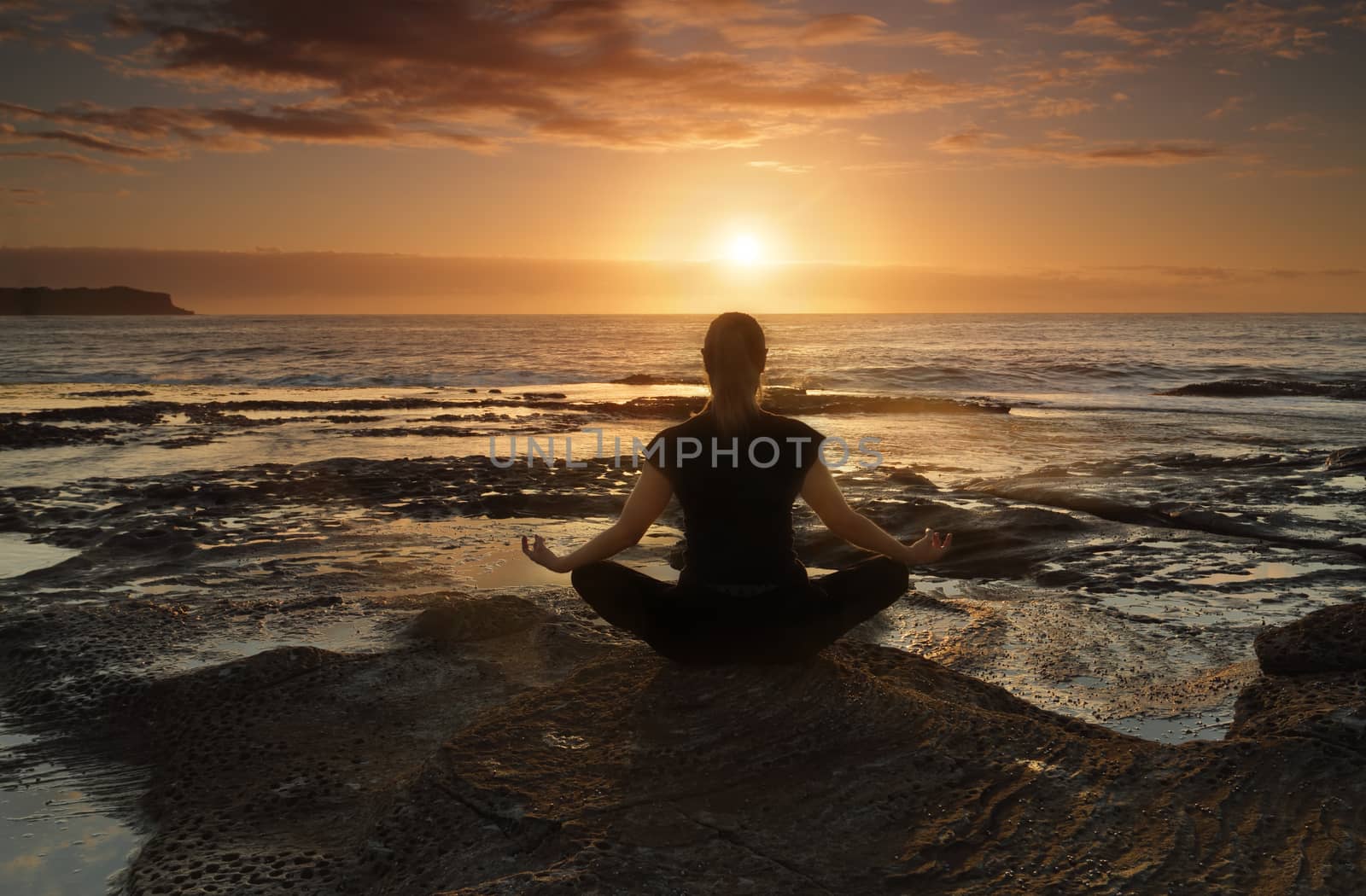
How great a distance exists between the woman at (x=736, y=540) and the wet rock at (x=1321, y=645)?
65.6 inches

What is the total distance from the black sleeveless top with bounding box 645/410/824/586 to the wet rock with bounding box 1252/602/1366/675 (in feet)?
7.15

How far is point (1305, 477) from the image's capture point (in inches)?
445

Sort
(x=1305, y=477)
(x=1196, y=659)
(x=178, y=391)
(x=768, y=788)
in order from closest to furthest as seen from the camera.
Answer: (x=768, y=788), (x=1196, y=659), (x=1305, y=477), (x=178, y=391)

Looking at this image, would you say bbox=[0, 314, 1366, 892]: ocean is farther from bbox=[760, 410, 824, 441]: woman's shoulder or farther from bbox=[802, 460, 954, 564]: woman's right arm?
bbox=[760, 410, 824, 441]: woman's shoulder

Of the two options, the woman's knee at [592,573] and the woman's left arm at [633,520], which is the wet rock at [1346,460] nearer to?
the woman's left arm at [633,520]

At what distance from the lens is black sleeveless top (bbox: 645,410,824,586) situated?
11.6ft

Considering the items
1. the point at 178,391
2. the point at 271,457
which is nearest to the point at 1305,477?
the point at 271,457

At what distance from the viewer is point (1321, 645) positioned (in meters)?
3.96

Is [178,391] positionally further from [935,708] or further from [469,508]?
[935,708]

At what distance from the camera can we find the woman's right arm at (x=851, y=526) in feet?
12.1

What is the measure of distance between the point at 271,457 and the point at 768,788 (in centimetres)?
1281

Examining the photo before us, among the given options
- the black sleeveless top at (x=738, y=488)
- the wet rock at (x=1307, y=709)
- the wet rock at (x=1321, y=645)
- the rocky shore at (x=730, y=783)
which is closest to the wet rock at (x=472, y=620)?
the rocky shore at (x=730, y=783)

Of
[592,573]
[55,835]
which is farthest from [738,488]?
[55,835]

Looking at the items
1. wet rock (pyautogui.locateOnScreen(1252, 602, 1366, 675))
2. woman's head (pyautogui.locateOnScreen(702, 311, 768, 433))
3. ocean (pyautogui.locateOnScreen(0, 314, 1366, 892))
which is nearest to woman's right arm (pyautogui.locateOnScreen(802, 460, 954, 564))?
woman's head (pyautogui.locateOnScreen(702, 311, 768, 433))
